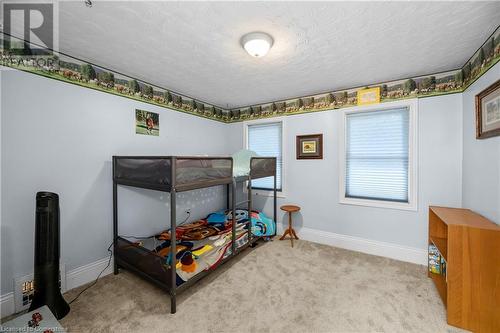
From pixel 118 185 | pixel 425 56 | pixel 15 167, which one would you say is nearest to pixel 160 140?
pixel 118 185

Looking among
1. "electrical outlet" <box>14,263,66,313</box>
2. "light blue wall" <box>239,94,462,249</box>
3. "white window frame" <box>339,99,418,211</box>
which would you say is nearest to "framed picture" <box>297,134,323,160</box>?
"light blue wall" <box>239,94,462,249</box>

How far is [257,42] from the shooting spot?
1.69 m

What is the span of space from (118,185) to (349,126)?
338 centimetres

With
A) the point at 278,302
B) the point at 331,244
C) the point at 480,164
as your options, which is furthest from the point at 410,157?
the point at 278,302

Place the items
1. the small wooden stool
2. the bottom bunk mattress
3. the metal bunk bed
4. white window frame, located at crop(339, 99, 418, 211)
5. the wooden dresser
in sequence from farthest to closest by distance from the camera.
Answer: the small wooden stool
white window frame, located at crop(339, 99, 418, 211)
the bottom bunk mattress
the metal bunk bed
the wooden dresser

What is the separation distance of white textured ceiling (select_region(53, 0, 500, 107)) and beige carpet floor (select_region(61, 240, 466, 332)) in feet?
8.11

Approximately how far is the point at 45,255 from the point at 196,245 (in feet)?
4.45

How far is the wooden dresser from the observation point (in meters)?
1.58

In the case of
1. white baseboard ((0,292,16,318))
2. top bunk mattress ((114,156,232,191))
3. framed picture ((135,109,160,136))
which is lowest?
white baseboard ((0,292,16,318))

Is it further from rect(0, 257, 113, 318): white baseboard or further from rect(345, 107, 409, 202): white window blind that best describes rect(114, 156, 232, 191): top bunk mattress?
rect(345, 107, 409, 202): white window blind

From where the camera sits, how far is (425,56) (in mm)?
2088

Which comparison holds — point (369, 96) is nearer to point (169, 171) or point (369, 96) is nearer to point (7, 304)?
point (169, 171)

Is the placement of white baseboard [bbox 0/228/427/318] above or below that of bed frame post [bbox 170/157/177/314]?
below

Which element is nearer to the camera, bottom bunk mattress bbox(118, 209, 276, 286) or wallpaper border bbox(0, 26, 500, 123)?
wallpaper border bbox(0, 26, 500, 123)
